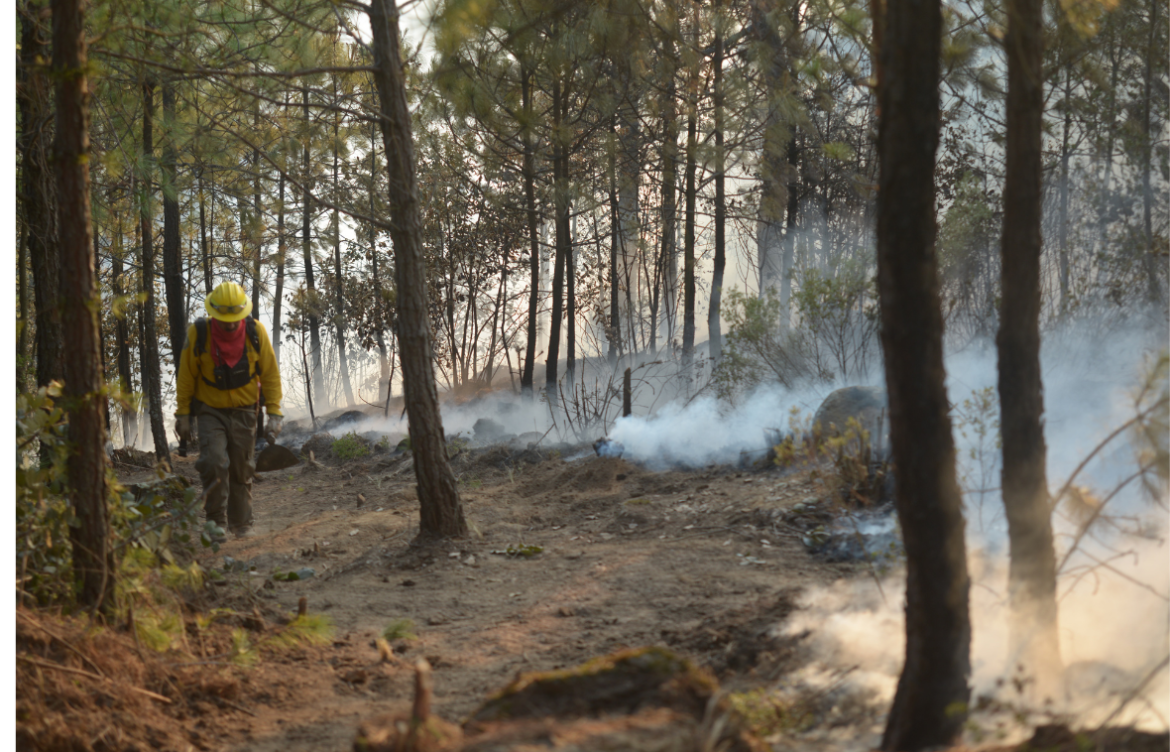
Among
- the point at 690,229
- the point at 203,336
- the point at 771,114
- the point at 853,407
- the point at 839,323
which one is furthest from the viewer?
the point at 690,229

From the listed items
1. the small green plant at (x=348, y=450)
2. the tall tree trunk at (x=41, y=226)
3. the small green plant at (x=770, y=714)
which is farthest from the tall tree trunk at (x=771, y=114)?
the small green plant at (x=770, y=714)

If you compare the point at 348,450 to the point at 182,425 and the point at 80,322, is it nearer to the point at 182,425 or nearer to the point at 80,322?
the point at 182,425

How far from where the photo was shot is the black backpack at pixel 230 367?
6.38 metres

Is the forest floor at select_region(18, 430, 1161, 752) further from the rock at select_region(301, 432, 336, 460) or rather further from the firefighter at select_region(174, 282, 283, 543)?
the rock at select_region(301, 432, 336, 460)

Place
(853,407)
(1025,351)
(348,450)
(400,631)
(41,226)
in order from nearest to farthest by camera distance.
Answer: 1. (1025,351)
2. (400,631)
3. (41,226)
4. (853,407)
5. (348,450)

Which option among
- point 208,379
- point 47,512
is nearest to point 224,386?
point 208,379

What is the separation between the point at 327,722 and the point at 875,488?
4283 mm

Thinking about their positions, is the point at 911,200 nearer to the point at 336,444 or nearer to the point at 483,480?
the point at 483,480

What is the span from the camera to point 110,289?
1500 centimetres

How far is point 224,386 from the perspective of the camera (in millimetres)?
6453

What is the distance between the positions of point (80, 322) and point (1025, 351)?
336 centimetres

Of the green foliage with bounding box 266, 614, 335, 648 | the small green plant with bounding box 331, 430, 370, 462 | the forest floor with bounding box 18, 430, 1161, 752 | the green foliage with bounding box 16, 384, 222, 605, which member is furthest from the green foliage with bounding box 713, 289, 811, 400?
the green foliage with bounding box 16, 384, 222, 605

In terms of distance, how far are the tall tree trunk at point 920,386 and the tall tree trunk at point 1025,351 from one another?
2.08 ft

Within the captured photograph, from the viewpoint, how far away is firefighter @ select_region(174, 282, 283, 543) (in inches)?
251
